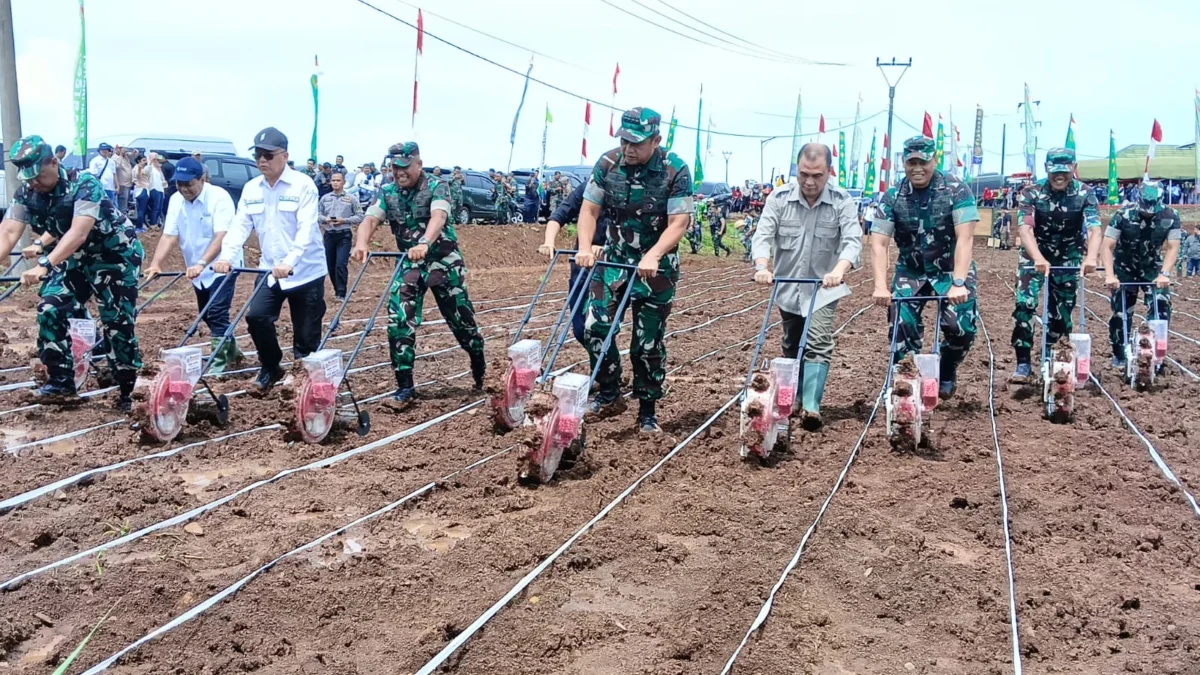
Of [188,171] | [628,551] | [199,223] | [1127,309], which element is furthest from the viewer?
[1127,309]

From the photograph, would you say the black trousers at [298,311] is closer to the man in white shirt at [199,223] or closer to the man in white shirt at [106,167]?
the man in white shirt at [199,223]

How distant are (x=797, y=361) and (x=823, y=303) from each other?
757 millimetres

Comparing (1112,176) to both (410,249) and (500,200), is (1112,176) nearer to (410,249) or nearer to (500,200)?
(500,200)

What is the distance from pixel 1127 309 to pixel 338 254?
30.7 feet

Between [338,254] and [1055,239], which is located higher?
[1055,239]

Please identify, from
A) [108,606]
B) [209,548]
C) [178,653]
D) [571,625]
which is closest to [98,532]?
[209,548]

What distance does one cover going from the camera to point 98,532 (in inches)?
181

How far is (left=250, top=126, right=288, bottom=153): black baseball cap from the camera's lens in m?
6.59

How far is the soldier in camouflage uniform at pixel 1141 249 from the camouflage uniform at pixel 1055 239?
0.44 metres

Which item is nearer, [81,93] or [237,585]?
[237,585]

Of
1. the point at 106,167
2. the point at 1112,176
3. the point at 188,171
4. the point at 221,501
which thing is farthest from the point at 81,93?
the point at 1112,176

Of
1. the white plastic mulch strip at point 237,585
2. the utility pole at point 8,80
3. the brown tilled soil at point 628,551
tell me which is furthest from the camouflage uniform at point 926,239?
the utility pole at point 8,80

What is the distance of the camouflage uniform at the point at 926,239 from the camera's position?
6.56m

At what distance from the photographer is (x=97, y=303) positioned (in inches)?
268
